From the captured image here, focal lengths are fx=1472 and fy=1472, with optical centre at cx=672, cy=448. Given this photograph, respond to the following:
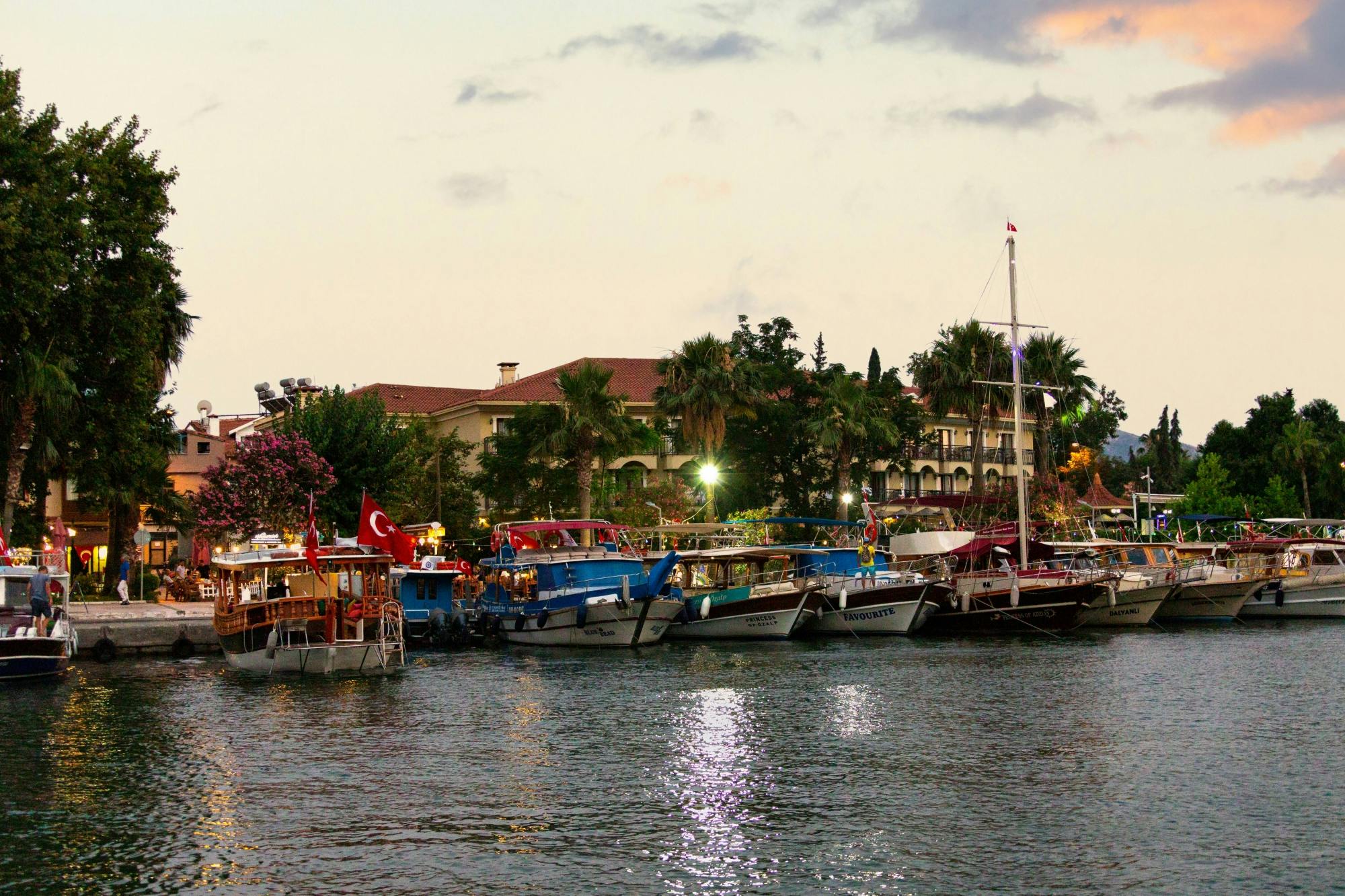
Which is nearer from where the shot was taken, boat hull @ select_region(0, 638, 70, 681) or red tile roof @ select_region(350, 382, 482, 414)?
boat hull @ select_region(0, 638, 70, 681)

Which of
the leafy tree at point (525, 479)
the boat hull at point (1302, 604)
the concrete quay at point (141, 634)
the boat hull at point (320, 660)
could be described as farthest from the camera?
the leafy tree at point (525, 479)

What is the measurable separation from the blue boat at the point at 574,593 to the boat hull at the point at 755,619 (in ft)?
5.76

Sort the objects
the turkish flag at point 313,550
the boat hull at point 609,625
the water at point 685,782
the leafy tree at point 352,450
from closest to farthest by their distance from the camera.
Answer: the water at point 685,782 < the turkish flag at point 313,550 < the boat hull at point 609,625 < the leafy tree at point 352,450

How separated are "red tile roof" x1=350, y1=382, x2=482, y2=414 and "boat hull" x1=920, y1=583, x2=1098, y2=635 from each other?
5367cm

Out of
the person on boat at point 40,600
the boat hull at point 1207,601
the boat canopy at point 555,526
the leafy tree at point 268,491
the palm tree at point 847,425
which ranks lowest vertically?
the boat hull at point 1207,601

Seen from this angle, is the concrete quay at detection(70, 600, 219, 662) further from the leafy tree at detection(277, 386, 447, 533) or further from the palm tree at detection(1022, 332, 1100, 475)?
the palm tree at detection(1022, 332, 1100, 475)

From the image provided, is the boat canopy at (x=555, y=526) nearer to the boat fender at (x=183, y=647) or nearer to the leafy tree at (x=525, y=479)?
the boat fender at (x=183, y=647)

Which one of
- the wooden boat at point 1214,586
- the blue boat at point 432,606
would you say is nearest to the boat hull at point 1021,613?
the wooden boat at point 1214,586

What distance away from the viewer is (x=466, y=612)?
5200 centimetres

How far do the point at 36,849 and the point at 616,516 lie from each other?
198 ft

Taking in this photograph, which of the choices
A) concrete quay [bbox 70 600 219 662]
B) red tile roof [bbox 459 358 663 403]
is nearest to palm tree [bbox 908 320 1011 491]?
red tile roof [bbox 459 358 663 403]

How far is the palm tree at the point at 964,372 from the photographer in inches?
3009

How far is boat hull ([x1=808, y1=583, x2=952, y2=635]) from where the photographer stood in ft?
165

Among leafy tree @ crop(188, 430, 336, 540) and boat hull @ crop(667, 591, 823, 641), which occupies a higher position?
leafy tree @ crop(188, 430, 336, 540)
